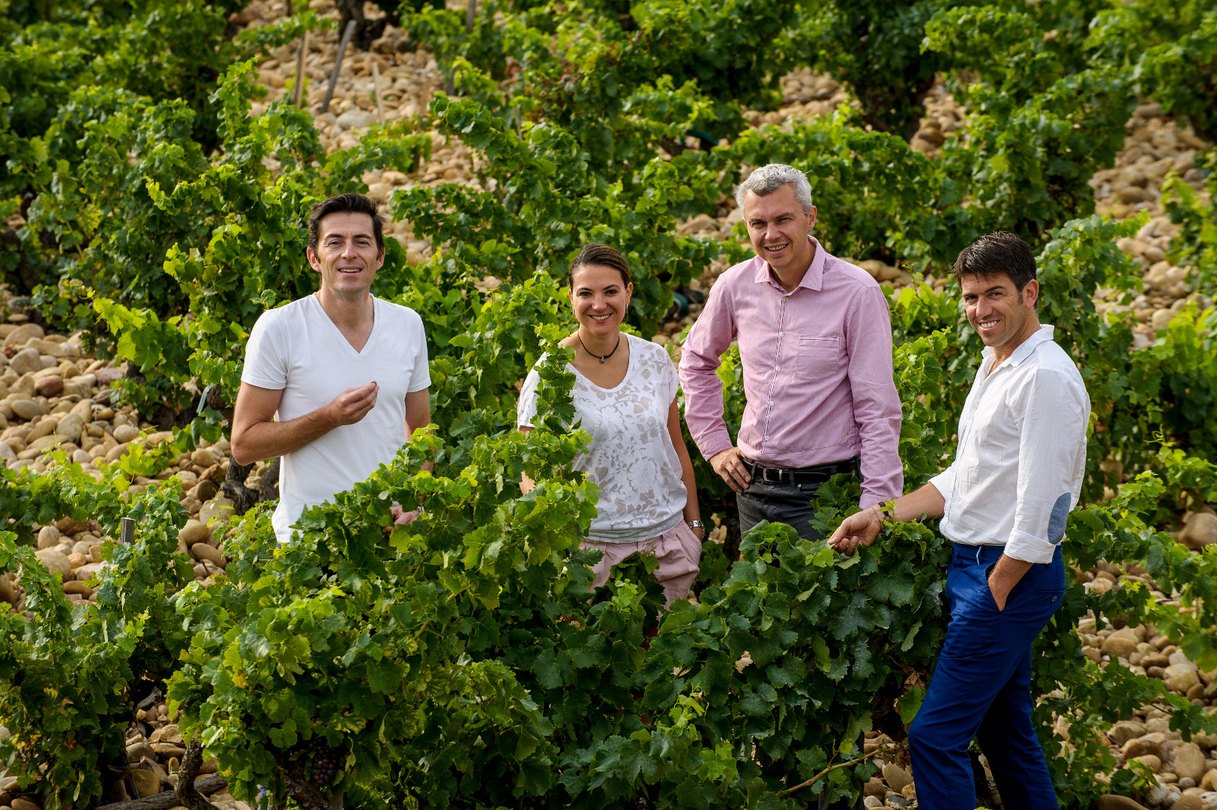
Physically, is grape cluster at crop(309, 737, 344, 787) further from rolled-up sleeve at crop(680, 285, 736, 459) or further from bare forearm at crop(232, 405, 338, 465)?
rolled-up sleeve at crop(680, 285, 736, 459)

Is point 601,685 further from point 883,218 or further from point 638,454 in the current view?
point 883,218

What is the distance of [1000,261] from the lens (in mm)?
3641

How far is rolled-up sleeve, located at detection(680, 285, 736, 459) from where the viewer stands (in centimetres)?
464

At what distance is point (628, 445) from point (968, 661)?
112 cm

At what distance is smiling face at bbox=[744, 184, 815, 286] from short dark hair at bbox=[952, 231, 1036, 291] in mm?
647

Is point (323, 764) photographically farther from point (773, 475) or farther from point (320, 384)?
point (773, 475)

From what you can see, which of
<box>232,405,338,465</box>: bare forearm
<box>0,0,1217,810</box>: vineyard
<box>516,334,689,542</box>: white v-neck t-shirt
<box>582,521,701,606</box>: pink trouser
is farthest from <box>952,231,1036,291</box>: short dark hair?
<box>232,405,338,465</box>: bare forearm

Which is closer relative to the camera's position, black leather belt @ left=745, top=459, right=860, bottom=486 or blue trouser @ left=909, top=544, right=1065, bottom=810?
blue trouser @ left=909, top=544, right=1065, bottom=810

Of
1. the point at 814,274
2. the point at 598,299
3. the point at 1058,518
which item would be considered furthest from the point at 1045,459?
the point at 598,299

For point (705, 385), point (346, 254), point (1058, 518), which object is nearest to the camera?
point (1058, 518)

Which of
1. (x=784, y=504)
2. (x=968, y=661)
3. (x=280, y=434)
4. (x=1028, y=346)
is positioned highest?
(x=1028, y=346)

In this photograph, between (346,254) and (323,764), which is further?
(346,254)

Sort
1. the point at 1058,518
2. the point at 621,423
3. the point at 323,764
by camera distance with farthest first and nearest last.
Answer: the point at 621,423 < the point at 1058,518 < the point at 323,764

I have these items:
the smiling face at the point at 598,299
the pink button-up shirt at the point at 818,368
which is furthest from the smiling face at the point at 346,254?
the pink button-up shirt at the point at 818,368
